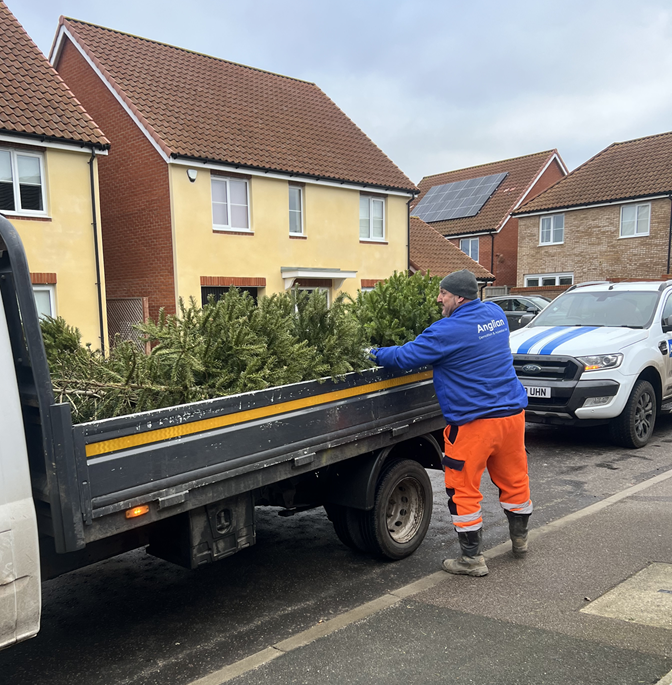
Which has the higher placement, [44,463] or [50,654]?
[44,463]

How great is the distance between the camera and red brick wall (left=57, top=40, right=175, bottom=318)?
15.8 m

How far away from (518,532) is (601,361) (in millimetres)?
3598

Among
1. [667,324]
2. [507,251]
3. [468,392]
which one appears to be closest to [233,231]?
[667,324]

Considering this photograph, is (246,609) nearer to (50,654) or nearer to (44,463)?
(50,654)

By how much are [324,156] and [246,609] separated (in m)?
16.8

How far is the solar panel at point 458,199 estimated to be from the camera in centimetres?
3434

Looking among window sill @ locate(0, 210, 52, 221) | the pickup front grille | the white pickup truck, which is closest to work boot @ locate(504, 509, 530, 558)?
the white pickup truck

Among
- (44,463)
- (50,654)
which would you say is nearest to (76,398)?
(44,463)

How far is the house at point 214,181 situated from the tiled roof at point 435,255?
13.5 feet

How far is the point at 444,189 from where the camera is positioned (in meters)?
37.7

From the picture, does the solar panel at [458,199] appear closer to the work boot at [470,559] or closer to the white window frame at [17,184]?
the white window frame at [17,184]

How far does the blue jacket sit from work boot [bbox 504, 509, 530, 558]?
800 mm

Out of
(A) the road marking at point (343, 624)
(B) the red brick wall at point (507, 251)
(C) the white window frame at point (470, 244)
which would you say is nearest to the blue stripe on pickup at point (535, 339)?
(A) the road marking at point (343, 624)

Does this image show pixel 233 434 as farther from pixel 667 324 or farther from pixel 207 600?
pixel 667 324
